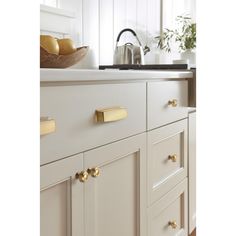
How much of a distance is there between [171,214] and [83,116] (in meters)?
0.85

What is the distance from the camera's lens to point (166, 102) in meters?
1.52

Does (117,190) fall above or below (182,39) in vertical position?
below

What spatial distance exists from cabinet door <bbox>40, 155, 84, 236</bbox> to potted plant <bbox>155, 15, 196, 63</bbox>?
79.7 inches

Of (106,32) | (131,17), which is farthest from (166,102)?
(131,17)

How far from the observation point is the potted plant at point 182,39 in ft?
9.38

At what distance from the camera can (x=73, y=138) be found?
0.91 metres

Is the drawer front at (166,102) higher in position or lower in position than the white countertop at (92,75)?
lower

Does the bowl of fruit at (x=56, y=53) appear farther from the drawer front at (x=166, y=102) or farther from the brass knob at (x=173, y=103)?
the brass knob at (x=173, y=103)

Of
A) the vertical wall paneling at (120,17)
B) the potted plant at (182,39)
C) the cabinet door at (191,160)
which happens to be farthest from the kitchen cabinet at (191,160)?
the potted plant at (182,39)

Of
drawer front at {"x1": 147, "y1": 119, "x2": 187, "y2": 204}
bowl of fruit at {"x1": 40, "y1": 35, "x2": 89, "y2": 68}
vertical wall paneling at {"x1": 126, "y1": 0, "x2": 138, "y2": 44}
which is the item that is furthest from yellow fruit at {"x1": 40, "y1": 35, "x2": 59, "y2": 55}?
vertical wall paneling at {"x1": 126, "y1": 0, "x2": 138, "y2": 44}

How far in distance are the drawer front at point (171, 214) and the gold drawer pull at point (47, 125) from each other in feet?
2.31

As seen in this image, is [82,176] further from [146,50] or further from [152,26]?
[152,26]
